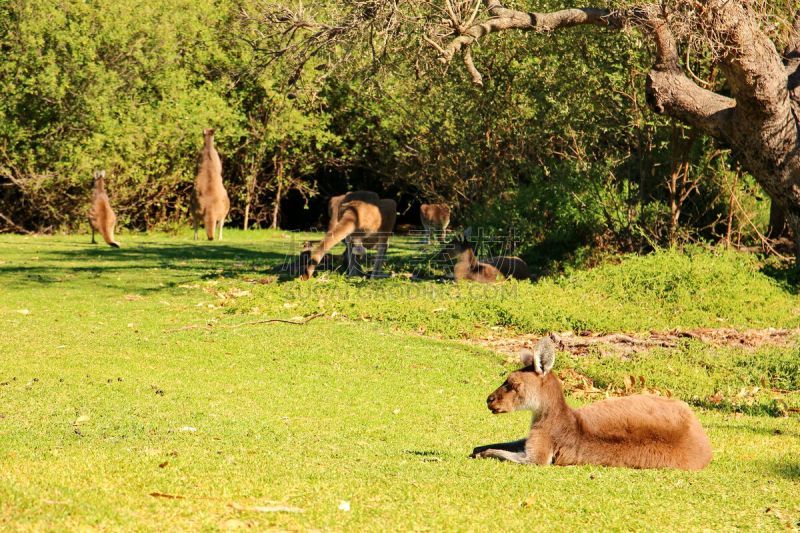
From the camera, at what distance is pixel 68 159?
23.8 metres

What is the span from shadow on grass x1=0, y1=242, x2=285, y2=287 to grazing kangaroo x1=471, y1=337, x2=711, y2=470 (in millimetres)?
10284

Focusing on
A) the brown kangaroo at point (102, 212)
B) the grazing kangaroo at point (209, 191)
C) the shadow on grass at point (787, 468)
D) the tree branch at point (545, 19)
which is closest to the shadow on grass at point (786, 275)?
the tree branch at point (545, 19)

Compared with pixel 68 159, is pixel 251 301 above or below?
below

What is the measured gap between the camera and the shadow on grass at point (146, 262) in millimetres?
16986

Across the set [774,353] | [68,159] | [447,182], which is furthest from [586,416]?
[68,159]

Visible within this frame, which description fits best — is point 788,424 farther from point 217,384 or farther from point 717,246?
point 717,246

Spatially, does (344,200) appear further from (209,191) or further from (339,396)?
(339,396)

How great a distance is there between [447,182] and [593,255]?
6.86 meters

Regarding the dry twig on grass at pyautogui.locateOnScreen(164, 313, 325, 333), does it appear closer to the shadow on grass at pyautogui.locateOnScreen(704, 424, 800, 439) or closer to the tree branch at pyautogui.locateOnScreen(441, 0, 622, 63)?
the tree branch at pyautogui.locateOnScreen(441, 0, 622, 63)

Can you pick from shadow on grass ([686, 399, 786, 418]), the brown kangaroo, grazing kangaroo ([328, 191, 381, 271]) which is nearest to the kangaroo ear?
shadow on grass ([686, 399, 786, 418])

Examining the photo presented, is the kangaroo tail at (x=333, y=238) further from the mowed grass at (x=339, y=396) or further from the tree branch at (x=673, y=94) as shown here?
the tree branch at (x=673, y=94)

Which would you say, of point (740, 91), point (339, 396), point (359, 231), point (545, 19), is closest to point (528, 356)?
point (339, 396)

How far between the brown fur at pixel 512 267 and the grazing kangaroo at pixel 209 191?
5935 mm

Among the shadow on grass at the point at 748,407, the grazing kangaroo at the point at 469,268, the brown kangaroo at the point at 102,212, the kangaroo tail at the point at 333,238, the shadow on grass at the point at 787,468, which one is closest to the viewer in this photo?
the shadow on grass at the point at 787,468
